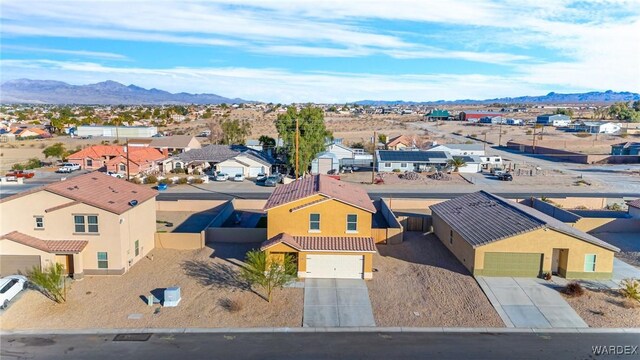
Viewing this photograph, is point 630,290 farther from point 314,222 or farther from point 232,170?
point 232,170

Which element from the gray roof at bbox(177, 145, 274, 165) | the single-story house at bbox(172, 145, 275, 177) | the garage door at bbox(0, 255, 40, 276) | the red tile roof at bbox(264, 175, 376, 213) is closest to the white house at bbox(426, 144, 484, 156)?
the single-story house at bbox(172, 145, 275, 177)

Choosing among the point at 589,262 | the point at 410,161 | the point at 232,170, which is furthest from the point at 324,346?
the point at 410,161

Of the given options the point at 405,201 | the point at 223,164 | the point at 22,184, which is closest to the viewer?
the point at 405,201

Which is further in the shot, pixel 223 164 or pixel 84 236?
pixel 223 164

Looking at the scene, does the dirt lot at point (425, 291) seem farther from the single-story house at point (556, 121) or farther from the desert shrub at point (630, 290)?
the single-story house at point (556, 121)

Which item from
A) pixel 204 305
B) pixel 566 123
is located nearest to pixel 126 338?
pixel 204 305

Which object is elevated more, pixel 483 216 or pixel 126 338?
pixel 483 216

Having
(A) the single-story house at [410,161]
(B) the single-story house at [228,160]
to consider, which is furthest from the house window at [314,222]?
(A) the single-story house at [410,161]

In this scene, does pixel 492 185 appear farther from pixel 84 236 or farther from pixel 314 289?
pixel 84 236
